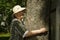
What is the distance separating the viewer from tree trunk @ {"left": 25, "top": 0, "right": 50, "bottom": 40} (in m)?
3.67

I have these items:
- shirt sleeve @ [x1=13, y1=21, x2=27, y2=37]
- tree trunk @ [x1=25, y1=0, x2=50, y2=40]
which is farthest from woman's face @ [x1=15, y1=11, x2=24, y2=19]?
tree trunk @ [x1=25, y1=0, x2=50, y2=40]

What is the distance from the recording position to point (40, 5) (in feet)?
12.3

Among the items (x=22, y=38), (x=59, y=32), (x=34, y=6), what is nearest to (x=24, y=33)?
(x=22, y=38)

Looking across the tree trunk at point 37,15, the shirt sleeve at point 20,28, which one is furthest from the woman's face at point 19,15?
the tree trunk at point 37,15

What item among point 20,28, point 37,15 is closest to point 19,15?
point 20,28

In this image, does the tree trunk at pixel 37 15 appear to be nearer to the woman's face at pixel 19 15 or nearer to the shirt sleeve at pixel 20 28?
the shirt sleeve at pixel 20 28

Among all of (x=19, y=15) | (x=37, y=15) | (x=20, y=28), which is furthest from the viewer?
(x=19, y=15)

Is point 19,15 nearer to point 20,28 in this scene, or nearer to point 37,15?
point 20,28

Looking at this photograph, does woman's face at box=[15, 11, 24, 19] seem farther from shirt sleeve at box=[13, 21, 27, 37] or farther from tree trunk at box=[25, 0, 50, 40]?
tree trunk at box=[25, 0, 50, 40]

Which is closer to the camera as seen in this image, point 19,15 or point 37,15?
point 37,15

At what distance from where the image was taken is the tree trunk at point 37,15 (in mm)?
3672

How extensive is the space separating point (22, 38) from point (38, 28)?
28 centimetres

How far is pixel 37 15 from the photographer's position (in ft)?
12.4

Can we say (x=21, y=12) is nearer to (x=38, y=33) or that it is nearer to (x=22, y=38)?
(x=22, y=38)
